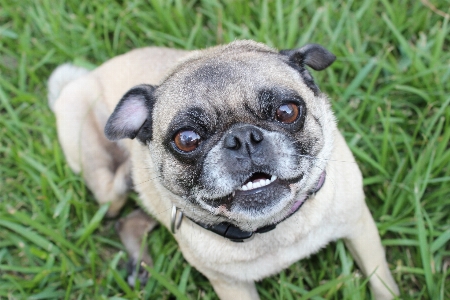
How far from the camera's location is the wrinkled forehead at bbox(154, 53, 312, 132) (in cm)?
288

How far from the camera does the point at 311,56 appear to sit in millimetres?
3344

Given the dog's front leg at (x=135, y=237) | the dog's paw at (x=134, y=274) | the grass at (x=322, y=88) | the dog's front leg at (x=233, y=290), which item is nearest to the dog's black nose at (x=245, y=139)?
the dog's front leg at (x=233, y=290)

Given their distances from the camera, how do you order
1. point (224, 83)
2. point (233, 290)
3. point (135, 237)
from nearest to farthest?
point (224, 83) → point (233, 290) → point (135, 237)

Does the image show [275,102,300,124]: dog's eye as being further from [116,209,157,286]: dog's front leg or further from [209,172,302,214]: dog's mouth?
[116,209,157,286]: dog's front leg

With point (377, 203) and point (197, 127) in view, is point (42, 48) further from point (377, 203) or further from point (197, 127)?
point (377, 203)

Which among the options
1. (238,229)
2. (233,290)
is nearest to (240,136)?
(238,229)

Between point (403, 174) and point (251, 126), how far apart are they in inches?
85.7

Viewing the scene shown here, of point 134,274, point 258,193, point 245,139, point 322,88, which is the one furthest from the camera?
point 322,88

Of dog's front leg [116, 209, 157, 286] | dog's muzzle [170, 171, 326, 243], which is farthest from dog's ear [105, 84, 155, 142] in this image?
dog's front leg [116, 209, 157, 286]

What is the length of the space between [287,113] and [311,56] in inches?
27.8

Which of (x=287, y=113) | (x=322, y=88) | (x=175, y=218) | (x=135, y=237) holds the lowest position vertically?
(x=135, y=237)

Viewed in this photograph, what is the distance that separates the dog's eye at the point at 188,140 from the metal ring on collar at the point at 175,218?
0.62 metres

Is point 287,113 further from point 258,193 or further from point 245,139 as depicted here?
point 258,193

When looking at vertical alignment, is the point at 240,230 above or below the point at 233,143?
below
